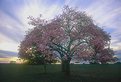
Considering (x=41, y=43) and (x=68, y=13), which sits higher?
(x=68, y=13)

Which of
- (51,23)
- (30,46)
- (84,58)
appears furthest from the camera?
(30,46)

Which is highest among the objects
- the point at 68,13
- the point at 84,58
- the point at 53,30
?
the point at 68,13

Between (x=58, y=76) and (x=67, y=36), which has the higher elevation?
(x=67, y=36)

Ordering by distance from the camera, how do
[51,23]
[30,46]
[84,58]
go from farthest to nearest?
[30,46]
[51,23]
[84,58]

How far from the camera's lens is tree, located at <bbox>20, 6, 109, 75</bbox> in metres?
25.6

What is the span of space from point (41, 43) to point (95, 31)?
7.78 meters

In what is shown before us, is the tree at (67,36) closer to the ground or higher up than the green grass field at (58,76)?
higher up

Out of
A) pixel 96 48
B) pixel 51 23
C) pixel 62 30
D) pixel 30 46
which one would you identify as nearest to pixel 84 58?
pixel 96 48

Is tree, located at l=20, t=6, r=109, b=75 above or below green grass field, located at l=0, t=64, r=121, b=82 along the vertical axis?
above

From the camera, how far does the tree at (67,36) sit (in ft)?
84.0

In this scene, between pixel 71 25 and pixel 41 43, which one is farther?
pixel 71 25

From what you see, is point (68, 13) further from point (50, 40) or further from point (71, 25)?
point (50, 40)

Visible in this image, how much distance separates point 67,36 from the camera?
26859 mm

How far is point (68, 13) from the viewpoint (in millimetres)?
27547
